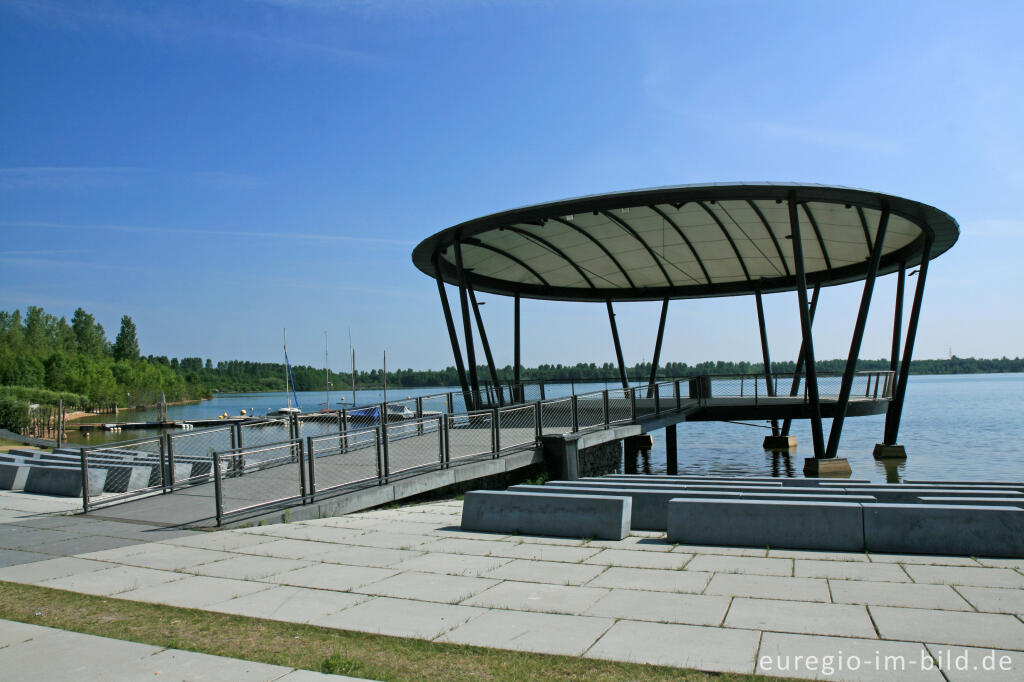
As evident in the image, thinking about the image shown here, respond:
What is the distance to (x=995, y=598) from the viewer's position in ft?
16.1

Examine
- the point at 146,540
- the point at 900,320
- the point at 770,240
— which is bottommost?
the point at 146,540

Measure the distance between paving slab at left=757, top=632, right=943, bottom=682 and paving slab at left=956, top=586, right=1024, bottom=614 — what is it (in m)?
1.07

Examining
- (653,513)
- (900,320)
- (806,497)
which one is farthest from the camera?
(900,320)

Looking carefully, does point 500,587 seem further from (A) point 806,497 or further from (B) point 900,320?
(B) point 900,320

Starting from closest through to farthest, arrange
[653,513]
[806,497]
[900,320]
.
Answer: [806,497] → [653,513] → [900,320]

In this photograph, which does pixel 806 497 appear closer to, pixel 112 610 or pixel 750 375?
pixel 112 610

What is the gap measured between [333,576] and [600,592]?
7.76 feet

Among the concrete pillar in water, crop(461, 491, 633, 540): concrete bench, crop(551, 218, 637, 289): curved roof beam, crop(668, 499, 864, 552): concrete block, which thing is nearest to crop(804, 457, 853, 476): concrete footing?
the concrete pillar in water

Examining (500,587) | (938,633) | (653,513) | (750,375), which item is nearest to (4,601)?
(500,587)

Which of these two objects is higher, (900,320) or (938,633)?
(900,320)

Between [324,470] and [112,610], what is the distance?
22.5ft

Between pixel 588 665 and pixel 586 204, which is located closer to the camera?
pixel 588 665

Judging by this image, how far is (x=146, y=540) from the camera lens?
27.0 feet

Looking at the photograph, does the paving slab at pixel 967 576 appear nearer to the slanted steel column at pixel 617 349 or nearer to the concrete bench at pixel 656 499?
the concrete bench at pixel 656 499
